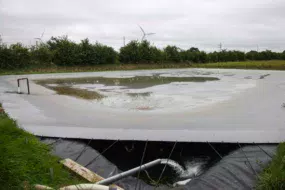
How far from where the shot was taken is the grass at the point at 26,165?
3.08 meters

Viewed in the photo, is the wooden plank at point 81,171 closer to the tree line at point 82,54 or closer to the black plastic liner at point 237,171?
the black plastic liner at point 237,171

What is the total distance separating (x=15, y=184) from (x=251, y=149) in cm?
349

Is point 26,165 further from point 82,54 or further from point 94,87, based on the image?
point 82,54

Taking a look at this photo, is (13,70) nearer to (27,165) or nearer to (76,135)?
(76,135)

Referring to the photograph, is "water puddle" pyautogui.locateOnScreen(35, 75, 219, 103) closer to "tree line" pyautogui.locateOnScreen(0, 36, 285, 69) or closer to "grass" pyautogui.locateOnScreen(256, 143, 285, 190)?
"grass" pyautogui.locateOnScreen(256, 143, 285, 190)

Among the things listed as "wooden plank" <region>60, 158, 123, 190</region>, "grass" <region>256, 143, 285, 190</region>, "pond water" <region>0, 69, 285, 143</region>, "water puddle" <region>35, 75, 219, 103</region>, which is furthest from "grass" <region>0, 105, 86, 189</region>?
"water puddle" <region>35, 75, 219, 103</region>

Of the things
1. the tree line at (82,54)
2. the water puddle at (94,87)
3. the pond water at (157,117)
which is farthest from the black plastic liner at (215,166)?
the tree line at (82,54)

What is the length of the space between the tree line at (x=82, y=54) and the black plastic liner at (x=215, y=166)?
2512 cm

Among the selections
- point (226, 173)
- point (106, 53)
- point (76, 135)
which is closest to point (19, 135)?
point (76, 135)

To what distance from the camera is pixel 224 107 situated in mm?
8391

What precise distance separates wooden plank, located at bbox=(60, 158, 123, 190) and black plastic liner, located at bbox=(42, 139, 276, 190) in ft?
0.81

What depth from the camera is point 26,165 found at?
3.55 metres

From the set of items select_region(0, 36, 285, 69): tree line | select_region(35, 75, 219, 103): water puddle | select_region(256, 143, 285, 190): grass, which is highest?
select_region(0, 36, 285, 69): tree line

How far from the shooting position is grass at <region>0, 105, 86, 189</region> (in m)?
3.08
